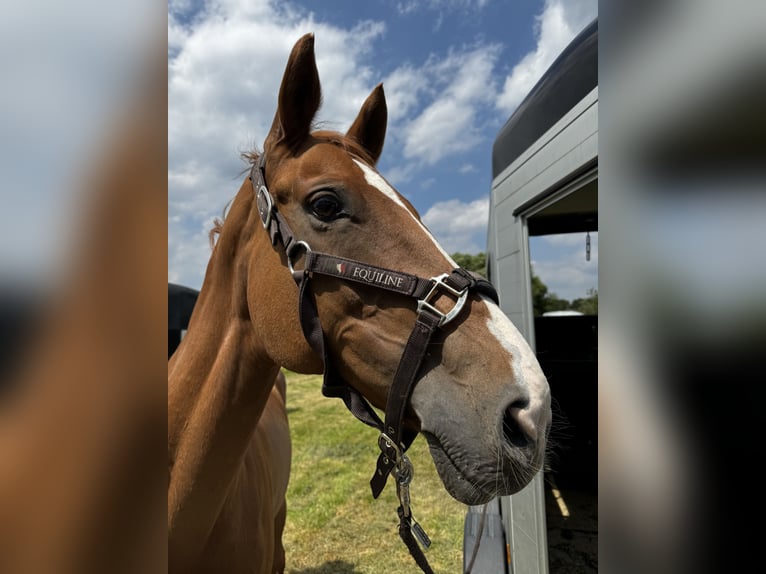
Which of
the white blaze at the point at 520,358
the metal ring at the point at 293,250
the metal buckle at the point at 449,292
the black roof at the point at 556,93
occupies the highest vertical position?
the black roof at the point at 556,93

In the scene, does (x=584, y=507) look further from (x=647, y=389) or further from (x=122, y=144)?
(x=122, y=144)

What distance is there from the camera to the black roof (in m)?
2.04

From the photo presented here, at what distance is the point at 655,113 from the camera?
0.63m

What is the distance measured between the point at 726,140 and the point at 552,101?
6.81 ft

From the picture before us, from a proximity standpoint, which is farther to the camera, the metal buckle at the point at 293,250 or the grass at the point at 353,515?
the grass at the point at 353,515

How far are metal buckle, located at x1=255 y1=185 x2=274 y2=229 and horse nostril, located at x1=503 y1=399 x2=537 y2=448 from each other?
105cm

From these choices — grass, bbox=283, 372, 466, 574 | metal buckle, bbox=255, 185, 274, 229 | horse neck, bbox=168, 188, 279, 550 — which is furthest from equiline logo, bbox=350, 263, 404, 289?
grass, bbox=283, 372, 466, 574

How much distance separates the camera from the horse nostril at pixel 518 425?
1.17m

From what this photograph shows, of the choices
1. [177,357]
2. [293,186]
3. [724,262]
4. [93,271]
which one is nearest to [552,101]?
[293,186]

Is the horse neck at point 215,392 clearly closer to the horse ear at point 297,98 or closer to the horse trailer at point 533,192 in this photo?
the horse ear at point 297,98

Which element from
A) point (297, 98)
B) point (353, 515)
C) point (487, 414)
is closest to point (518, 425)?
point (487, 414)

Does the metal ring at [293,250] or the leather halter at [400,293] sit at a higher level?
the metal ring at [293,250]

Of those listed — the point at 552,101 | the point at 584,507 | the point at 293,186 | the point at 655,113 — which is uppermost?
the point at 552,101

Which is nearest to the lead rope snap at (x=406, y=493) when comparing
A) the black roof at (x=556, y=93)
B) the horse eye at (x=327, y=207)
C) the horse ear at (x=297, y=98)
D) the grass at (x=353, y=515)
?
the horse eye at (x=327, y=207)
